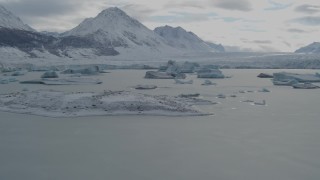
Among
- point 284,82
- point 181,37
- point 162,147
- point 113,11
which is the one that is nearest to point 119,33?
point 113,11

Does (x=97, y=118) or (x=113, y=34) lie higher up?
(x=113, y=34)

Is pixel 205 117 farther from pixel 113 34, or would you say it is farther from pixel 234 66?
pixel 113 34

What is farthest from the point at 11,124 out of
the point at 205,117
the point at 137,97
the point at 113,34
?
the point at 113,34

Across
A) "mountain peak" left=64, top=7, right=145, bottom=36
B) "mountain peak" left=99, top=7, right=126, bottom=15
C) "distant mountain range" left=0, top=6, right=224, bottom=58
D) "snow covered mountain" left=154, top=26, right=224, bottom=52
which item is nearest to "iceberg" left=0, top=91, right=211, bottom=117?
"distant mountain range" left=0, top=6, right=224, bottom=58

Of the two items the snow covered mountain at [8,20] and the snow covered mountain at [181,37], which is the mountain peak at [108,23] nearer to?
the snow covered mountain at [8,20]

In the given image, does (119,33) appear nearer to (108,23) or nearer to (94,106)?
(108,23)

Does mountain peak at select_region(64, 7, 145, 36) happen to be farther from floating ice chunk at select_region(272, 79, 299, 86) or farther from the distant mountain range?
floating ice chunk at select_region(272, 79, 299, 86)
